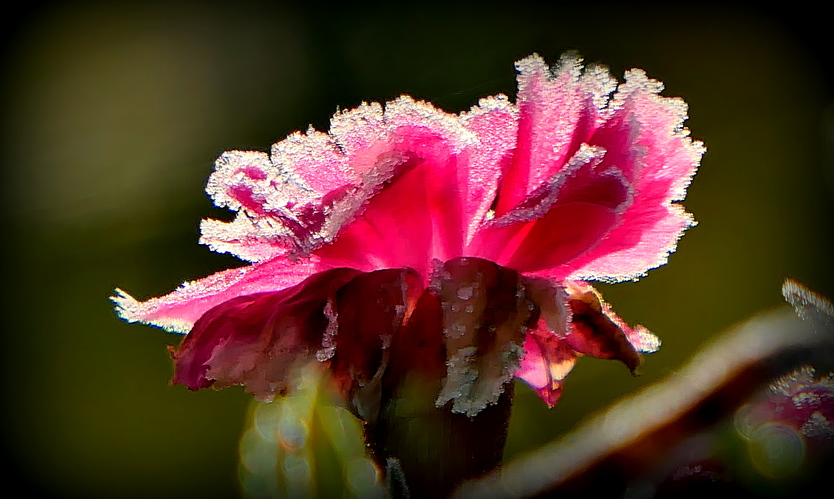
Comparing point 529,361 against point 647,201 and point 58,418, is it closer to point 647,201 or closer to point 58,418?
point 647,201

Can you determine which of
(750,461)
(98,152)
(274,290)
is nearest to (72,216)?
(98,152)

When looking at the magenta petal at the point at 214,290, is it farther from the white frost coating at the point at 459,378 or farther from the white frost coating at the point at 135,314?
the white frost coating at the point at 459,378

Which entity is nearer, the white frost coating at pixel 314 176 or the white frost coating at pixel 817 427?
the white frost coating at pixel 817 427

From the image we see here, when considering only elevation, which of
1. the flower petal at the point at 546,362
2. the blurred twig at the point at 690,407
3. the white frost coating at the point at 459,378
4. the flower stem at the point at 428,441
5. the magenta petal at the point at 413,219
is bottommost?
the flower petal at the point at 546,362

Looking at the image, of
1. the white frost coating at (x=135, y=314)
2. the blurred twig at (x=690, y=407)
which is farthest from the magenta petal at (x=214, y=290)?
the blurred twig at (x=690, y=407)

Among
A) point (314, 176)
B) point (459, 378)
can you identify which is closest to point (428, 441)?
point (459, 378)

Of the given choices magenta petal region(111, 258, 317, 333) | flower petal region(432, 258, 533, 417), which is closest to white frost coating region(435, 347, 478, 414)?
flower petal region(432, 258, 533, 417)

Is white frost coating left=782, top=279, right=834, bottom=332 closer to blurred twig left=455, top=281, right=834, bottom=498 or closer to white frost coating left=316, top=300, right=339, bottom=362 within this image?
blurred twig left=455, top=281, right=834, bottom=498
